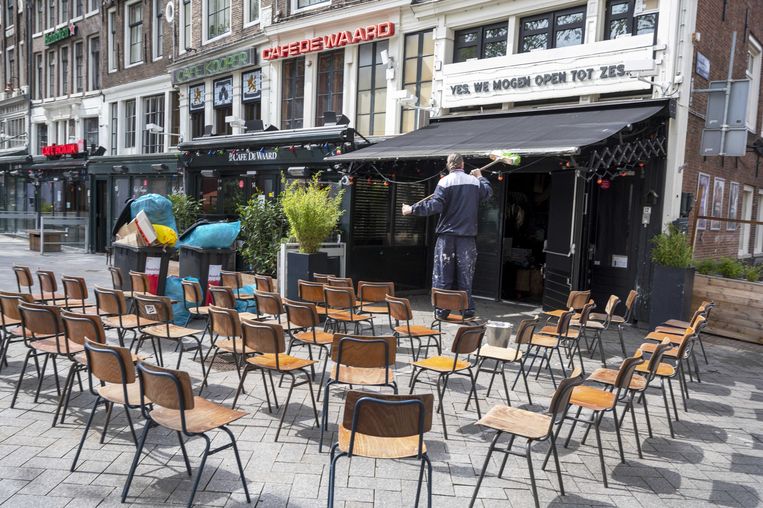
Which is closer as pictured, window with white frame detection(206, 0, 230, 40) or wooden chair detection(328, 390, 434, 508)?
wooden chair detection(328, 390, 434, 508)

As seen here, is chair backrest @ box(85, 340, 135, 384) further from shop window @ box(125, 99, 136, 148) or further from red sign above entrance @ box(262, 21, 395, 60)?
shop window @ box(125, 99, 136, 148)

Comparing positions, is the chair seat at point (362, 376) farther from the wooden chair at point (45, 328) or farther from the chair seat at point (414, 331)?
the wooden chair at point (45, 328)

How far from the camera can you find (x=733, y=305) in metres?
9.06

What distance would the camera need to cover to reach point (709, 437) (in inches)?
199

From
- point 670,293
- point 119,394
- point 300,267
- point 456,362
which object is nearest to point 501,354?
point 456,362

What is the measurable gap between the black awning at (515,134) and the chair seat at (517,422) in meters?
4.24

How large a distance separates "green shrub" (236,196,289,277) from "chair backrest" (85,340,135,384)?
741 cm

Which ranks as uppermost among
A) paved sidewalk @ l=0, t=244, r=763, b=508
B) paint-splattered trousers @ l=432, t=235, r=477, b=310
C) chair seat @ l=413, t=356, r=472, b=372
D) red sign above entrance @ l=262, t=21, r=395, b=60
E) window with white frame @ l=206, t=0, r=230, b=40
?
window with white frame @ l=206, t=0, r=230, b=40

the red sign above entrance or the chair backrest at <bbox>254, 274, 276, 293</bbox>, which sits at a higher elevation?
the red sign above entrance

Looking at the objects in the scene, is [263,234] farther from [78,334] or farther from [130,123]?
[130,123]

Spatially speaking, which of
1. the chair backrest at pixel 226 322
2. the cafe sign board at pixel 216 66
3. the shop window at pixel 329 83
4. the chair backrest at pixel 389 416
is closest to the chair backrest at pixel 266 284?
the chair backrest at pixel 226 322

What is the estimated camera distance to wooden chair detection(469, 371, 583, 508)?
3.56 meters

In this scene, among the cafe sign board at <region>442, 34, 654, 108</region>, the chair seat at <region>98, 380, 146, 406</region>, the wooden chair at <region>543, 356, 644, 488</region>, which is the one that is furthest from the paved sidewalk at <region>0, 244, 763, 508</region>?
the cafe sign board at <region>442, 34, 654, 108</region>

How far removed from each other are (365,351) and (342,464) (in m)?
0.79
